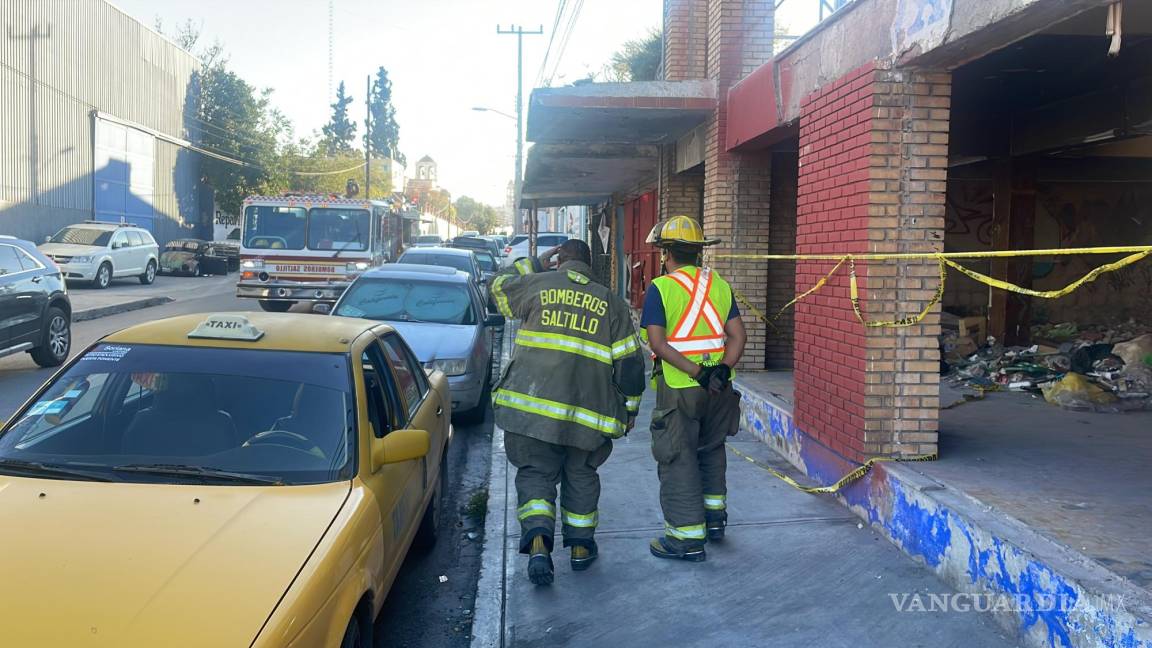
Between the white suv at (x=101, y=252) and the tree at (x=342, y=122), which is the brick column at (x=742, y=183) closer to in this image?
the white suv at (x=101, y=252)

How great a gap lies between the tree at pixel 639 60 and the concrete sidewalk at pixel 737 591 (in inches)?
727

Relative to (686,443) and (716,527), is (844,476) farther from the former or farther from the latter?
(686,443)

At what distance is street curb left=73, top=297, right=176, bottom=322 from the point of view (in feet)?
55.7


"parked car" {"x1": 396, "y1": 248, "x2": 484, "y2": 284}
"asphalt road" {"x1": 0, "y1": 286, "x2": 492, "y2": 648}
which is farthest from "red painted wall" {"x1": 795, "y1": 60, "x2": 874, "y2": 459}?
"parked car" {"x1": 396, "y1": 248, "x2": 484, "y2": 284}

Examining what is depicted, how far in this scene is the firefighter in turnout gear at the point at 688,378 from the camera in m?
4.78

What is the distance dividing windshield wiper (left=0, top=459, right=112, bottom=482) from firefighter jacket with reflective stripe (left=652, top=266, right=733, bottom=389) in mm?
2741

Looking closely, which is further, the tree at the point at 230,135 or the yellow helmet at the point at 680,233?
the tree at the point at 230,135

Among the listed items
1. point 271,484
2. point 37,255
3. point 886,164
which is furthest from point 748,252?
point 37,255

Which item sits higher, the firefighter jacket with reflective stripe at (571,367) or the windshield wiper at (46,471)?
the firefighter jacket with reflective stripe at (571,367)

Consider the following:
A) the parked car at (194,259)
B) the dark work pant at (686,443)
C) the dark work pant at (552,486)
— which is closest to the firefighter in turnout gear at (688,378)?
the dark work pant at (686,443)

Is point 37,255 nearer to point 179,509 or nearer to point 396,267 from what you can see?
point 396,267

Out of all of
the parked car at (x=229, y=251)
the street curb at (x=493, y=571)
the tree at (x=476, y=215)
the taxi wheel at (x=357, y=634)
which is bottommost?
the street curb at (x=493, y=571)

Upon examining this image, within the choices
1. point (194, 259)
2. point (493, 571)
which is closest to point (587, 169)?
point (493, 571)

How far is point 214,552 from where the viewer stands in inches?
112
